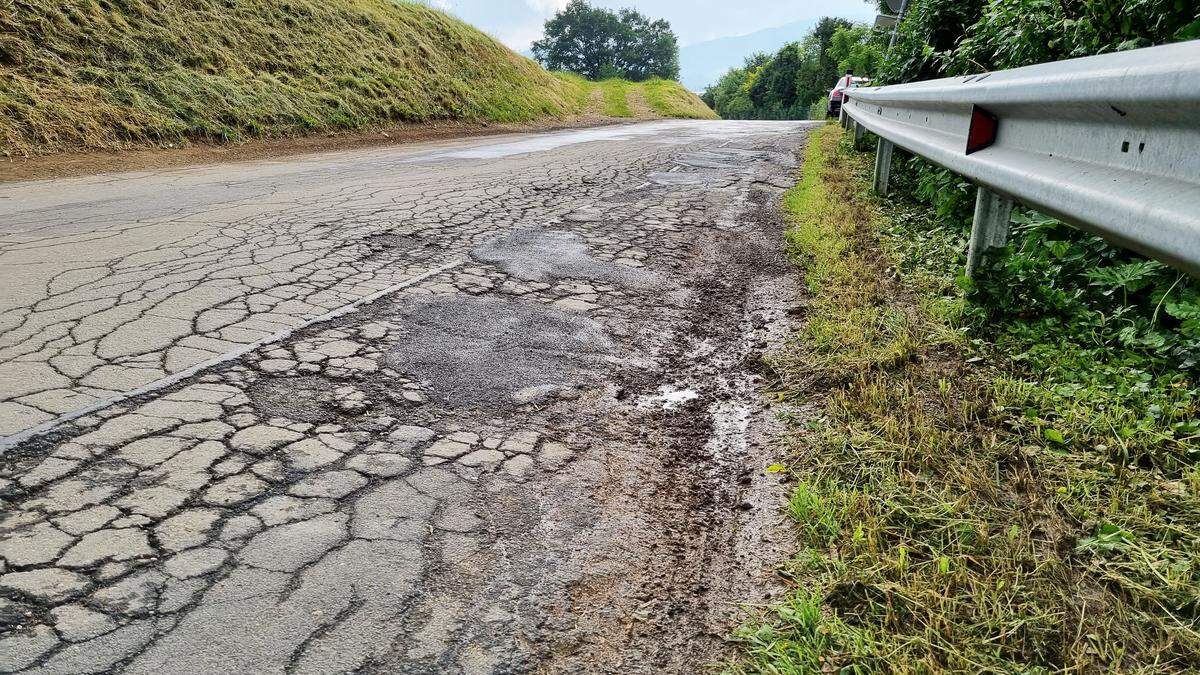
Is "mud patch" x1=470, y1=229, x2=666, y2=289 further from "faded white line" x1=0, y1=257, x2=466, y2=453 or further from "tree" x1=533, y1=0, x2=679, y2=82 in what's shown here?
"tree" x1=533, y1=0, x2=679, y2=82

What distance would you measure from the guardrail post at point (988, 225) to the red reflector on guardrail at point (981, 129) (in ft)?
0.77

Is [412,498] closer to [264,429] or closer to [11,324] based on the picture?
[264,429]

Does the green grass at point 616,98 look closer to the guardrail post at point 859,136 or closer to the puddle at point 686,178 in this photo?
the guardrail post at point 859,136

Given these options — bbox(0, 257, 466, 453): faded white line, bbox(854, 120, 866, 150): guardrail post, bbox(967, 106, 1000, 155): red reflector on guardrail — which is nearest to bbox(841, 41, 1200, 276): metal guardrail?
bbox(967, 106, 1000, 155): red reflector on guardrail

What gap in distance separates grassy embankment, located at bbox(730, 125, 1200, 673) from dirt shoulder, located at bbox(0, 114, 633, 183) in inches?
353

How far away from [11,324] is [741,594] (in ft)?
11.1

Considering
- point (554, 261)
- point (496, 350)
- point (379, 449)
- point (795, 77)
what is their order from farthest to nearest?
point (795, 77) < point (554, 261) < point (496, 350) < point (379, 449)

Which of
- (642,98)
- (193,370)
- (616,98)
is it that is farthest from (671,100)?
(193,370)

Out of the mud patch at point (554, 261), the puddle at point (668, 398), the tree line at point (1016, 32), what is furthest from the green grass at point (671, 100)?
the puddle at point (668, 398)

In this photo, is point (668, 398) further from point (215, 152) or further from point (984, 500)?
point (215, 152)

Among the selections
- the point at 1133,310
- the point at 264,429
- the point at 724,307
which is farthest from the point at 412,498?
the point at 1133,310

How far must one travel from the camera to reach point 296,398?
8.77 feet

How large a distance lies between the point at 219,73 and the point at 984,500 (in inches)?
564

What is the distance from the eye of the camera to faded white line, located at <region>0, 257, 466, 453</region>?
7.68ft
